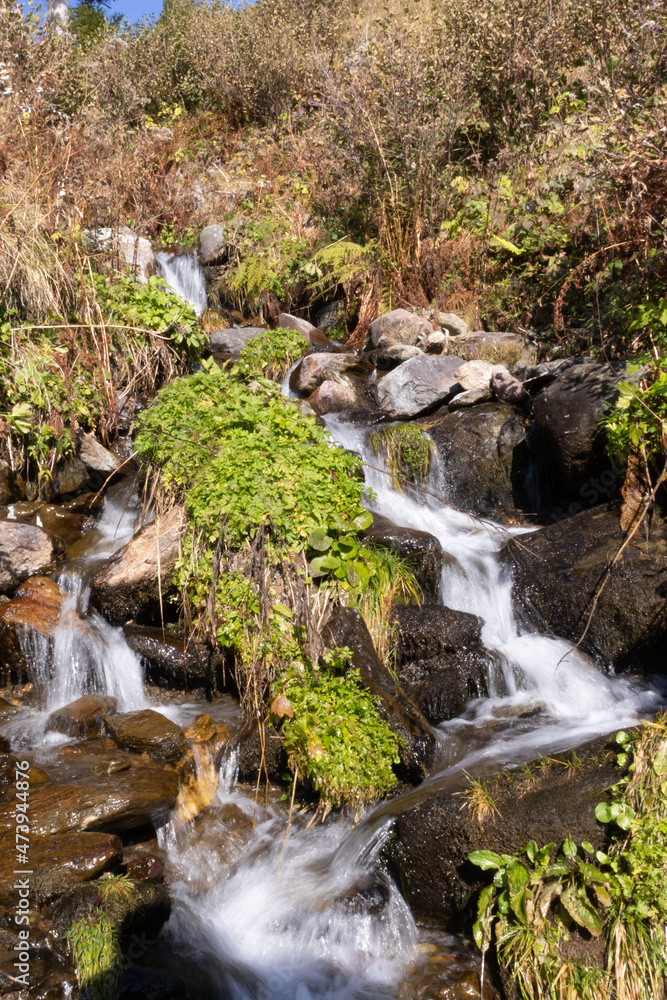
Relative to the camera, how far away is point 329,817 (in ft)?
13.9

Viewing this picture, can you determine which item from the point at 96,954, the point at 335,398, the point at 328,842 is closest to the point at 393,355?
the point at 335,398

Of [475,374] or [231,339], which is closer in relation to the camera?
[475,374]

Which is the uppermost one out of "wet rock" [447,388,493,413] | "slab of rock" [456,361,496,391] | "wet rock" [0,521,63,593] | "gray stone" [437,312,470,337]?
"gray stone" [437,312,470,337]

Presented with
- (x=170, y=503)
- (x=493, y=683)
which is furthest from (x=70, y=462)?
(x=493, y=683)

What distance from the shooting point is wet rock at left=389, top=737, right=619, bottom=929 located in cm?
343

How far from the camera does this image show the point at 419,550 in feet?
19.3

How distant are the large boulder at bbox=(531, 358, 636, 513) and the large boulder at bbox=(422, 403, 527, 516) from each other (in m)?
0.39

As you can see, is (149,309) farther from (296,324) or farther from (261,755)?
(261,755)

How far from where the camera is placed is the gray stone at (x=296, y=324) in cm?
1037

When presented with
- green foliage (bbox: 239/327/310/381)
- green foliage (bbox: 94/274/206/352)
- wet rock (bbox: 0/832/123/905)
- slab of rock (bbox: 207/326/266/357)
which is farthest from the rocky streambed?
slab of rock (bbox: 207/326/266/357)

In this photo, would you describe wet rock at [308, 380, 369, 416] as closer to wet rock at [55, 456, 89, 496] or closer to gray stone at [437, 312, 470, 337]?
gray stone at [437, 312, 470, 337]

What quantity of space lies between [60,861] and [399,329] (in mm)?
7717

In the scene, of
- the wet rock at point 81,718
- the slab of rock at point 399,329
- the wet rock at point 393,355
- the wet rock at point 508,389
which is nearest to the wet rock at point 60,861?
the wet rock at point 81,718

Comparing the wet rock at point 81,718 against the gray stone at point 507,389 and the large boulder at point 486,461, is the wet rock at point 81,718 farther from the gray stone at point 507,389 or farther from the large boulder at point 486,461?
the gray stone at point 507,389
